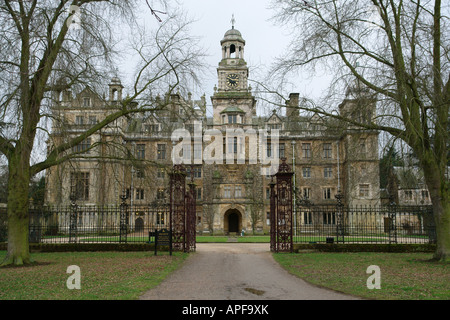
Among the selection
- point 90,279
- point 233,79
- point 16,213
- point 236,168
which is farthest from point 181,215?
point 233,79

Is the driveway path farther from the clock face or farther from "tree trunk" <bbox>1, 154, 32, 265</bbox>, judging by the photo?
the clock face

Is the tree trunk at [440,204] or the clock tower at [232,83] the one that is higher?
the clock tower at [232,83]

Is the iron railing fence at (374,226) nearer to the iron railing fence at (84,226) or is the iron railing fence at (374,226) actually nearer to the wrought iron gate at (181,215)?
the wrought iron gate at (181,215)

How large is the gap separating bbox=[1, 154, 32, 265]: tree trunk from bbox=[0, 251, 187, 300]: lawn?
70 centimetres

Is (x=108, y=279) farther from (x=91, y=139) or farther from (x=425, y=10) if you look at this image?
(x=91, y=139)

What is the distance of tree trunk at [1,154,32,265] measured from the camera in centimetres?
1318

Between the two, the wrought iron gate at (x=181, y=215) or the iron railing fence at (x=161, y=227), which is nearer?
the wrought iron gate at (x=181, y=215)

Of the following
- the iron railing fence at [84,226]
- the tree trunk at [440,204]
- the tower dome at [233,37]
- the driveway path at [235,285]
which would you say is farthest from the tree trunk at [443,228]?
the tower dome at [233,37]

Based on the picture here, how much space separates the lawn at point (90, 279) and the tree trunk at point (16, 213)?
2.31 ft

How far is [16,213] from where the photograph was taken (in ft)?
43.8

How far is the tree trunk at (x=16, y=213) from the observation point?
13180 millimetres

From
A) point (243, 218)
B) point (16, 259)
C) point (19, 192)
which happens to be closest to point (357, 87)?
point (19, 192)

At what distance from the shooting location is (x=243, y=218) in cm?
3969

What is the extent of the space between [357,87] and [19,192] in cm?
1187
